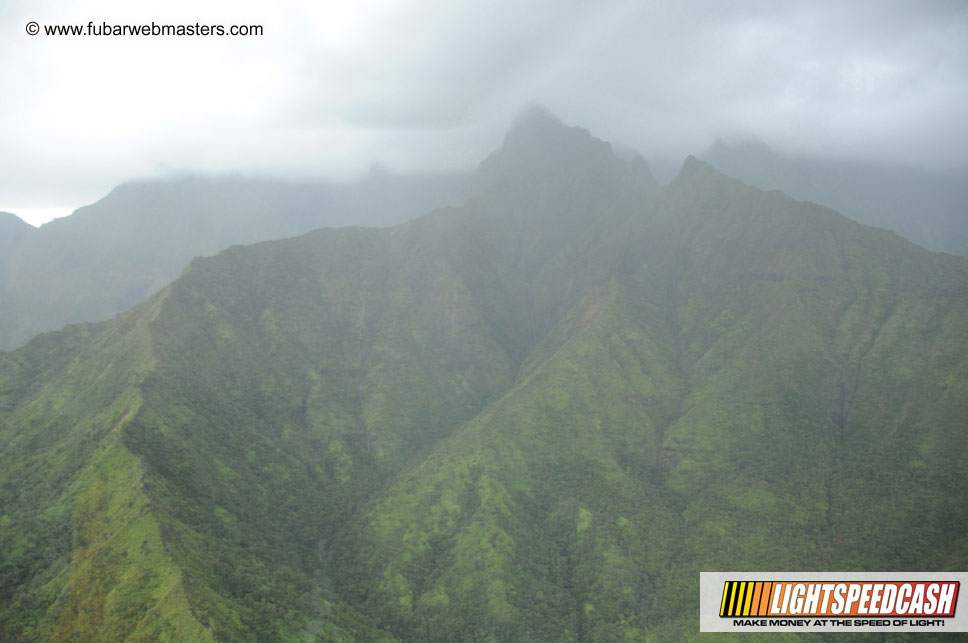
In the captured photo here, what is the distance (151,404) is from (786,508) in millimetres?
164990

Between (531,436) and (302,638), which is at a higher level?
(531,436)

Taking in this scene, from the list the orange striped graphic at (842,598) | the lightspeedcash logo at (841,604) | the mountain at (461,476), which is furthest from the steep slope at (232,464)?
the lightspeedcash logo at (841,604)

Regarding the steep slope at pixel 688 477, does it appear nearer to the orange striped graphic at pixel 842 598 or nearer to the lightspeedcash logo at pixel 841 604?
the lightspeedcash logo at pixel 841 604

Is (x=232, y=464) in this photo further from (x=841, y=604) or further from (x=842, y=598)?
(x=841, y=604)

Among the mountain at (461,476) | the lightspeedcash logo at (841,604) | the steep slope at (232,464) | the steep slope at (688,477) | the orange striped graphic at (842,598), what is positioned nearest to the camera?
the steep slope at (232,464)

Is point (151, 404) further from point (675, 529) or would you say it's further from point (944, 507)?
point (944, 507)

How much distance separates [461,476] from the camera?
15025 cm

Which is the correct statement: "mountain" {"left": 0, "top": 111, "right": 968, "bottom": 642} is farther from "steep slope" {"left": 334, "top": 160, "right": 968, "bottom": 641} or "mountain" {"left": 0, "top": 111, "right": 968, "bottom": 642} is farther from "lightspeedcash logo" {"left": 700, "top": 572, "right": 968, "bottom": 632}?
"lightspeedcash logo" {"left": 700, "top": 572, "right": 968, "bottom": 632}

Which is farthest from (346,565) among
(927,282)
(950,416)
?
(927,282)

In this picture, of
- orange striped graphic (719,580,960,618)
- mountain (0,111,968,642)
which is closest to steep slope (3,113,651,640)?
mountain (0,111,968,642)

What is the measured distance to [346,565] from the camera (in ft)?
418

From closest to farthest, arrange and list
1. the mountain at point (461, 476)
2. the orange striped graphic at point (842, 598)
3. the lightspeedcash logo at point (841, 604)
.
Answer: the orange striped graphic at point (842, 598) < the lightspeedcash logo at point (841, 604) < the mountain at point (461, 476)

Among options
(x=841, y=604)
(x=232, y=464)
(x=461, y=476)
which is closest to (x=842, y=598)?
(x=841, y=604)

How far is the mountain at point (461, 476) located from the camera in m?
92.8
